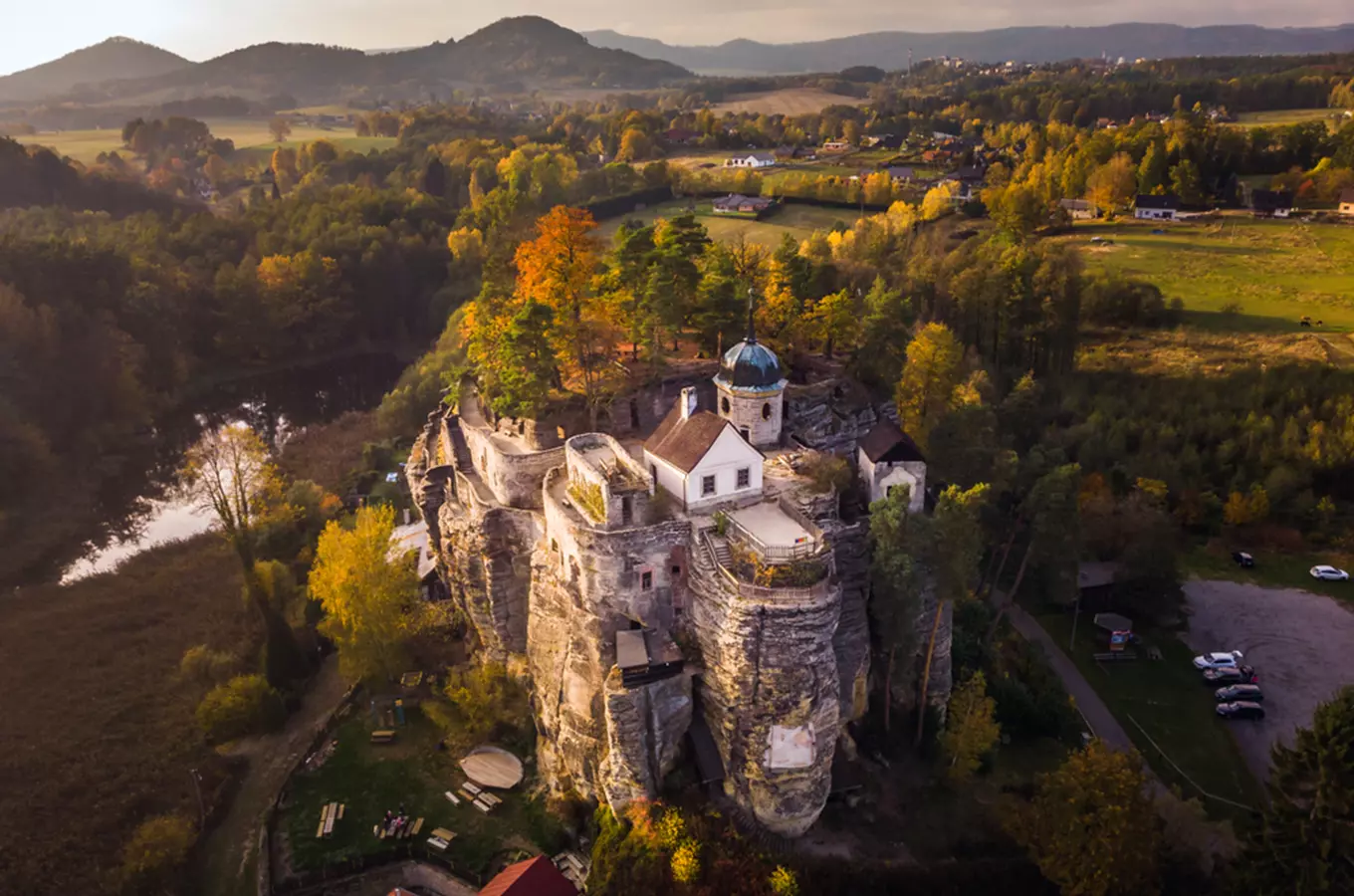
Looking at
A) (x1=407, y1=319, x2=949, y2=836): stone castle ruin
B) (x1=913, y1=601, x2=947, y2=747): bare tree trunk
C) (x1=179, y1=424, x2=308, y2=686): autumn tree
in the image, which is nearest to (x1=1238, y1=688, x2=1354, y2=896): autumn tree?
(x1=913, y1=601, x2=947, y2=747): bare tree trunk

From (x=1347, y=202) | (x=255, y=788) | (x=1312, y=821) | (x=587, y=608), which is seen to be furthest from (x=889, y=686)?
(x=1347, y=202)

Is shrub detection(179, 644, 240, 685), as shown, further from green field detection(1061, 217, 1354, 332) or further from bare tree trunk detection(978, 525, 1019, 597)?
green field detection(1061, 217, 1354, 332)

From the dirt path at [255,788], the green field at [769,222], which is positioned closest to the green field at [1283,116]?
the green field at [769,222]

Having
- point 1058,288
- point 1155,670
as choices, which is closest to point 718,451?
point 1155,670

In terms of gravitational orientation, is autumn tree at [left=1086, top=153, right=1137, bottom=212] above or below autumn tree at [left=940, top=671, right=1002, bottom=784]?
above

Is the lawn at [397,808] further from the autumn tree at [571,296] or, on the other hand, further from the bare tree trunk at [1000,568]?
the bare tree trunk at [1000,568]

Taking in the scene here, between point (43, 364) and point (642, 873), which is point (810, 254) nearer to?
point (642, 873)

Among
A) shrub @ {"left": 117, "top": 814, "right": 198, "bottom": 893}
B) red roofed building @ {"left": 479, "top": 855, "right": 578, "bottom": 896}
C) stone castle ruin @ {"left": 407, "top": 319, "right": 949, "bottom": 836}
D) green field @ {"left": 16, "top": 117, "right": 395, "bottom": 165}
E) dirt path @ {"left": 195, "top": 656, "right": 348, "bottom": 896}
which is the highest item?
green field @ {"left": 16, "top": 117, "right": 395, "bottom": 165}
